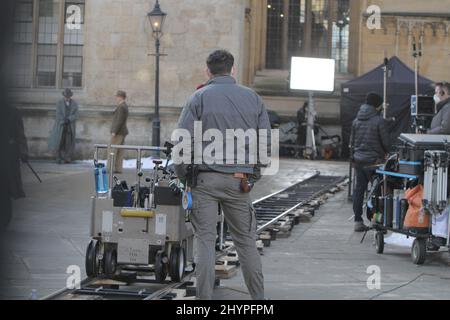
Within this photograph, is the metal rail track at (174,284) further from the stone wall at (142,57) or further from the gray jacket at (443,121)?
the stone wall at (142,57)

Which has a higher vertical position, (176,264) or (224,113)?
(224,113)

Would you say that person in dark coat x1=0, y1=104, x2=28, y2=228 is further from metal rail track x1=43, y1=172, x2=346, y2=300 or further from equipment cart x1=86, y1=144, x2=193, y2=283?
equipment cart x1=86, y1=144, x2=193, y2=283

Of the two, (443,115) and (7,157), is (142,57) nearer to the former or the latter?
(443,115)

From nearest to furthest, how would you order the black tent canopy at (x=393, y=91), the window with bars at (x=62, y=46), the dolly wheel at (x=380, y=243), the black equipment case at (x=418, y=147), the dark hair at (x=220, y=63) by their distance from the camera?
the dark hair at (x=220, y=63) → the black equipment case at (x=418, y=147) → the dolly wheel at (x=380, y=243) → the black tent canopy at (x=393, y=91) → the window with bars at (x=62, y=46)

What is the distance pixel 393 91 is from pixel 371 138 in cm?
1295

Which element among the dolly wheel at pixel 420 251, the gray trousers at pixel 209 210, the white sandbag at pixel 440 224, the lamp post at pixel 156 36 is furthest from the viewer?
the lamp post at pixel 156 36

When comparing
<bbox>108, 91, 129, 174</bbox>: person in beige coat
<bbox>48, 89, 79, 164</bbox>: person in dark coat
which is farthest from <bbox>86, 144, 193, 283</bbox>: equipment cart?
<bbox>48, 89, 79, 164</bbox>: person in dark coat

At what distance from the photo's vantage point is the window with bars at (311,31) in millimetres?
30812

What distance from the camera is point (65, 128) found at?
78.1 feet

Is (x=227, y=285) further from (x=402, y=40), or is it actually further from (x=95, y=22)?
(x=402, y=40)

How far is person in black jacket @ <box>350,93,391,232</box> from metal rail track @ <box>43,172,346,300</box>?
1169 mm

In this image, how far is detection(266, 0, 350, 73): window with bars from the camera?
101ft

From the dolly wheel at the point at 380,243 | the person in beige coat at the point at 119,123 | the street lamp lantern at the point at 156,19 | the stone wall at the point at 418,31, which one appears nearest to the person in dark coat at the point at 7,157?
the dolly wheel at the point at 380,243

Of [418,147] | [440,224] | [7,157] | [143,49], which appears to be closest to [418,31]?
[143,49]
